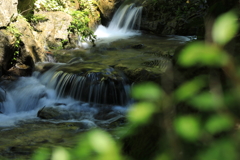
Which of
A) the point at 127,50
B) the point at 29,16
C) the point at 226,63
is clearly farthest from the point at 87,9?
the point at 226,63

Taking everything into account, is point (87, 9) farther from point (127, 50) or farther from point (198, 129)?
point (198, 129)

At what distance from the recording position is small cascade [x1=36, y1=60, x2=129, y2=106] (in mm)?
7234

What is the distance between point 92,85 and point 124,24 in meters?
9.32

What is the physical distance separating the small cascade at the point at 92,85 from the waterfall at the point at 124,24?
6.98 meters

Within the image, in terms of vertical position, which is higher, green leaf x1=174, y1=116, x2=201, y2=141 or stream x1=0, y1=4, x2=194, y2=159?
green leaf x1=174, y1=116, x2=201, y2=141

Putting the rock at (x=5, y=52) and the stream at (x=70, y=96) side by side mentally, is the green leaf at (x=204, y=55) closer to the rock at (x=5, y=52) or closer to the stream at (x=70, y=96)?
the stream at (x=70, y=96)

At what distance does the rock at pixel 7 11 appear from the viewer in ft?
28.9

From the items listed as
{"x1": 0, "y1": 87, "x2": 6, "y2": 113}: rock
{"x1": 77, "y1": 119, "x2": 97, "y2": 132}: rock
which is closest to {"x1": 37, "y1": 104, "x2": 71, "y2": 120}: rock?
{"x1": 77, "y1": 119, "x2": 97, "y2": 132}: rock

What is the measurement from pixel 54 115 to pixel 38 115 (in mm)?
434

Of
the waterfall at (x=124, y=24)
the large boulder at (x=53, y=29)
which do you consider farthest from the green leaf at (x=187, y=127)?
the waterfall at (x=124, y=24)

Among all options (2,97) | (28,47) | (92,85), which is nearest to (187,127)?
(92,85)

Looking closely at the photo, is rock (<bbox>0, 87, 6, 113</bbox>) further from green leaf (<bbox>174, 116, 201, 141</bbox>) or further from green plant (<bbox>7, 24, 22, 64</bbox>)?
green leaf (<bbox>174, 116, 201, 141</bbox>)

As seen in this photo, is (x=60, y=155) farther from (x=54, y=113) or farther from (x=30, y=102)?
(x=30, y=102)

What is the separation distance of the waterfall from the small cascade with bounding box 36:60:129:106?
6.98 meters
